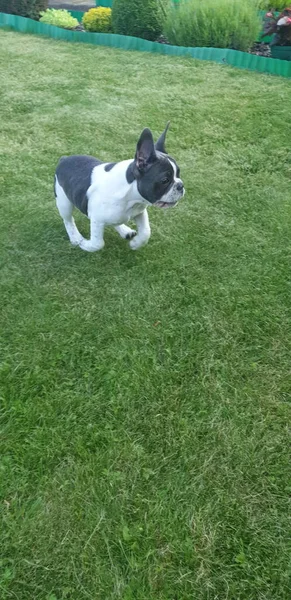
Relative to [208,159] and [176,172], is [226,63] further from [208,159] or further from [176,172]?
[176,172]

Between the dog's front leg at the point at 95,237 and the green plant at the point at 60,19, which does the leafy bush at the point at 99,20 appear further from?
the dog's front leg at the point at 95,237

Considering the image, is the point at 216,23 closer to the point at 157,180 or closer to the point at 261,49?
the point at 261,49

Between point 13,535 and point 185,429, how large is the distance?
3.04ft

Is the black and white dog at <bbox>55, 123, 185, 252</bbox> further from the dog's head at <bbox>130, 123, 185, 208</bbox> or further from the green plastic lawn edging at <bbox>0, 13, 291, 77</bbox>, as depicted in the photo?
the green plastic lawn edging at <bbox>0, 13, 291, 77</bbox>

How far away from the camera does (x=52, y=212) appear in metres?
4.15

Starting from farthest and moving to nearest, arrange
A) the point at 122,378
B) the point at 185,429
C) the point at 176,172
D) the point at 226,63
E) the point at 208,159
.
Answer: the point at 226,63, the point at 208,159, the point at 176,172, the point at 122,378, the point at 185,429

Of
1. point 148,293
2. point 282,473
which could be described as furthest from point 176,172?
point 282,473

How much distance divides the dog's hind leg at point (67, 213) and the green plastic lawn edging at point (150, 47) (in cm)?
483

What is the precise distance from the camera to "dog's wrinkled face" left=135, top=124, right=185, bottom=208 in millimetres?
2770

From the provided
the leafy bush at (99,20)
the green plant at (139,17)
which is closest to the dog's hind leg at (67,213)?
the green plant at (139,17)

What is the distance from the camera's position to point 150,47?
27.0 feet

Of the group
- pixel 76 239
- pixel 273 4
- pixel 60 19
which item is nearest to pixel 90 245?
pixel 76 239

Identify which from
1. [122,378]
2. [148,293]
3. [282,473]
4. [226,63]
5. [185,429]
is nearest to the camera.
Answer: [282,473]

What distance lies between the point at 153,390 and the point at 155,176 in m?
1.21
